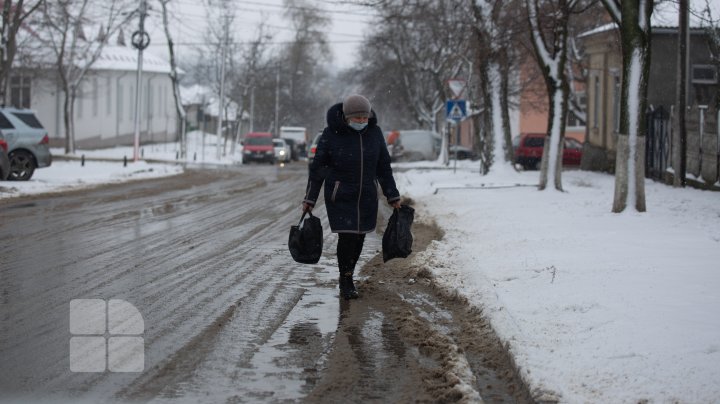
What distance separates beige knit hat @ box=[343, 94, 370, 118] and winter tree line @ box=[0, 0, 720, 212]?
461 centimetres

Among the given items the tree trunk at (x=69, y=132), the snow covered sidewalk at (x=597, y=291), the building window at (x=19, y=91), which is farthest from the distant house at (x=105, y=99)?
the snow covered sidewalk at (x=597, y=291)

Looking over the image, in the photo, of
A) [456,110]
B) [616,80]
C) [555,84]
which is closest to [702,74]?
[616,80]

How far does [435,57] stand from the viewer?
179 feet

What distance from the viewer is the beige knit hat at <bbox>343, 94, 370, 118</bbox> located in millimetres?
8586

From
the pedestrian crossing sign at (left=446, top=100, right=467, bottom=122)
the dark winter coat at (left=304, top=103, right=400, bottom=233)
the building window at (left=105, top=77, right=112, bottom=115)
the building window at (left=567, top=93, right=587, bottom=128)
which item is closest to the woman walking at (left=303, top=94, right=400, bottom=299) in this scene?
the dark winter coat at (left=304, top=103, right=400, bottom=233)

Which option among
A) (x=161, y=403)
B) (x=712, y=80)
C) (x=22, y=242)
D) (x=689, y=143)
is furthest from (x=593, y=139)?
(x=161, y=403)

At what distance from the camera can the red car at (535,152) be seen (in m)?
42.4

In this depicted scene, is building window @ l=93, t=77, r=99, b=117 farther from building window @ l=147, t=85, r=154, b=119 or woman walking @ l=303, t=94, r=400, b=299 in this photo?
woman walking @ l=303, t=94, r=400, b=299

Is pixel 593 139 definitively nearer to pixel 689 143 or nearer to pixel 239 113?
pixel 689 143

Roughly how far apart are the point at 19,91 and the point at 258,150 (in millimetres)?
13893

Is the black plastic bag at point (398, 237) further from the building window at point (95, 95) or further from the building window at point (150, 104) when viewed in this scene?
the building window at point (150, 104)

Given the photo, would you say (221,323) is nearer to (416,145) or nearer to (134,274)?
(134,274)

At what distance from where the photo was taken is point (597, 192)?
74.1ft

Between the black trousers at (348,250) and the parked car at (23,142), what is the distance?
17.2 metres
